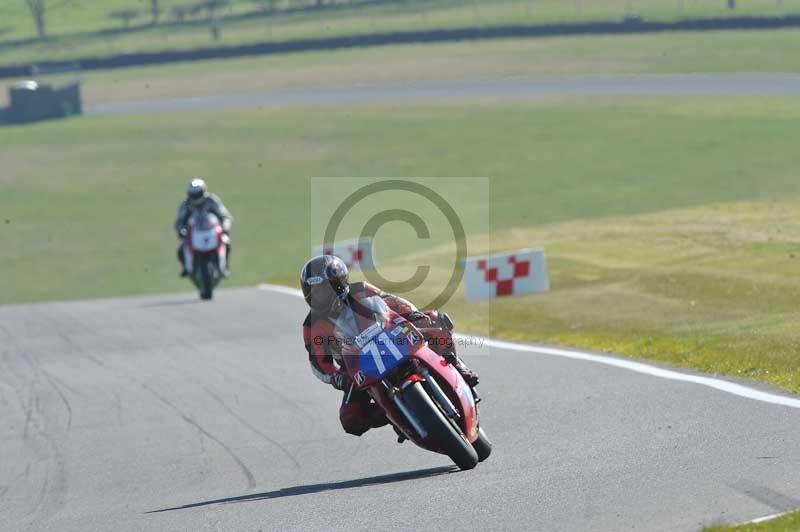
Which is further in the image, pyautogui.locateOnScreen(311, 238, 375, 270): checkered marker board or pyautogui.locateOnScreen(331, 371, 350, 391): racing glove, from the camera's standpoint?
pyautogui.locateOnScreen(311, 238, 375, 270): checkered marker board

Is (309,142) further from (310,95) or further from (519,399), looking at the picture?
(519,399)

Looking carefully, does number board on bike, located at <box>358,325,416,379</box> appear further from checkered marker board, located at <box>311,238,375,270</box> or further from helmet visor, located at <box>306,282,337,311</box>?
checkered marker board, located at <box>311,238,375,270</box>

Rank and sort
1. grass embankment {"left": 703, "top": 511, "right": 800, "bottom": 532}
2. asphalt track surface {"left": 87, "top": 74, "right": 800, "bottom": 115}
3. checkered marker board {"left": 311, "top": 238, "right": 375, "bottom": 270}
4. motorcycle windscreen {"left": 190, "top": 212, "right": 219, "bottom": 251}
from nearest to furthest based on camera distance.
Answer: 1. grass embankment {"left": 703, "top": 511, "right": 800, "bottom": 532}
2. motorcycle windscreen {"left": 190, "top": 212, "right": 219, "bottom": 251}
3. checkered marker board {"left": 311, "top": 238, "right": 375, "bottom": 270}
4. asphalt track surface {"left": 87, "top": 74, "right": 800, "bottom": 115}

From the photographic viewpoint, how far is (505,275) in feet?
61.2

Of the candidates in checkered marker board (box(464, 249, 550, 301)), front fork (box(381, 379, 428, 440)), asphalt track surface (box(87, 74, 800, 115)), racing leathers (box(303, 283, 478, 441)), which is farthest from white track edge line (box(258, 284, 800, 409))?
asphalt track surface (box(87, 74, 800, 115))

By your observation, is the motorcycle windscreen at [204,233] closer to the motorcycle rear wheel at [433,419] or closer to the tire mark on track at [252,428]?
the tire mark on track at [252,428]

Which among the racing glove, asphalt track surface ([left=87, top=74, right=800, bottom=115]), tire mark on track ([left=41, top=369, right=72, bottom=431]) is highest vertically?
asphalt track surface ([left=87, top=74, right=800, bottom=115])

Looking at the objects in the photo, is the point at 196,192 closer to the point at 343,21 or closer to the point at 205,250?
the point at 205,250

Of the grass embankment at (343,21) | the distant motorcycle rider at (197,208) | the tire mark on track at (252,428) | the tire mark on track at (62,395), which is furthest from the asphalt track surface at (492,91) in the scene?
the tire mark on track at (252,428)

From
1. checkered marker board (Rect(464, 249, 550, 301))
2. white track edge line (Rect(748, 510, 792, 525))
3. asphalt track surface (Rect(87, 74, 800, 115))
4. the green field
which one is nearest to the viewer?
white track edge line (Rect(748, 510, 792, 525))

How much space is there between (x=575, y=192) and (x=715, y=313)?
15.4m

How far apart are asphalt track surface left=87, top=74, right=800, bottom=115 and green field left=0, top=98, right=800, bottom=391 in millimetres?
1494

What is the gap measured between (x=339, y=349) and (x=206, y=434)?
9.01 feet

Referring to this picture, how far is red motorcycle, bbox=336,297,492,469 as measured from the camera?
8242mm
